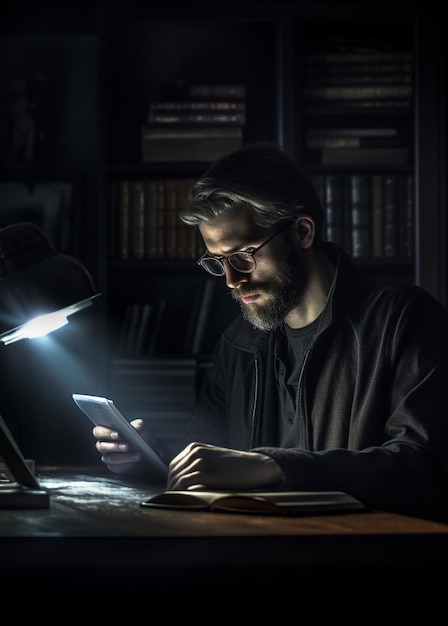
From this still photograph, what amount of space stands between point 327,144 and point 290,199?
1.24m

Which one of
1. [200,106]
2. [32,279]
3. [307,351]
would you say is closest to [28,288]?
[32,279]

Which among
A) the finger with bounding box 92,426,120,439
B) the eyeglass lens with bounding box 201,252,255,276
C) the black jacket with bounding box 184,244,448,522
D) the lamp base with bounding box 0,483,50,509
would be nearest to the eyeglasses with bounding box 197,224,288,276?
the eyeglass lens with bounding box 201,252,255,276

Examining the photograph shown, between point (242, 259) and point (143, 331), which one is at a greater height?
point (242, 259)

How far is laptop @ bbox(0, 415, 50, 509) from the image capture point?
1.31 meters

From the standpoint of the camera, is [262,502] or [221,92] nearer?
[262,502]

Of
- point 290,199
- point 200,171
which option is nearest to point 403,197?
point 200,171

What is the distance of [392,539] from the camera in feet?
3.48

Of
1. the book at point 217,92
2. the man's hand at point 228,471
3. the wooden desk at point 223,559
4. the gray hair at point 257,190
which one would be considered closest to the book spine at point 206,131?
the book at point 217,92

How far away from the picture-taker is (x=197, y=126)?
3.19 meters

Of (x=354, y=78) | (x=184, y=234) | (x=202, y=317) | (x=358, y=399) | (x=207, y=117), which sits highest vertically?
(x=354, y=78)

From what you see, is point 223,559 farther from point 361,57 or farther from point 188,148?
point 361,57

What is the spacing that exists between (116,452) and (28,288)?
19.7 inches

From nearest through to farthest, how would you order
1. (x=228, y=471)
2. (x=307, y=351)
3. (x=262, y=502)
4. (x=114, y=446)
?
(x=262, y=502), (x=228, y=471), (x=114, y=446), (x=307, y=351)

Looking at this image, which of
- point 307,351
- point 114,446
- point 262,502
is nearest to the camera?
point 262,502
